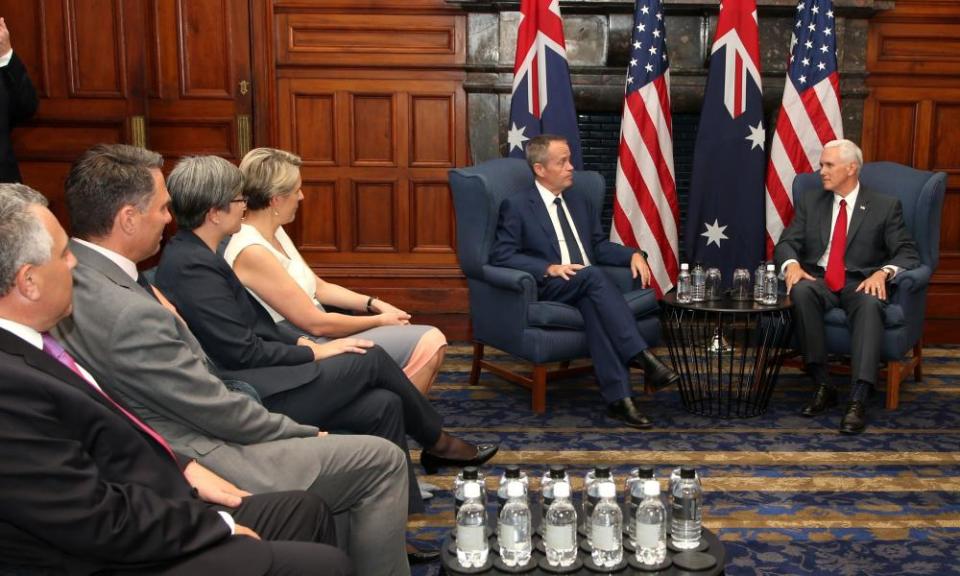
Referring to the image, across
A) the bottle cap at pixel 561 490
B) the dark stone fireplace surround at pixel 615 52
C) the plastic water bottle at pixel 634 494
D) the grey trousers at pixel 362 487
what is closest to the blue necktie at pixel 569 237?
the dark stone fireplace surround at pixel 615 52

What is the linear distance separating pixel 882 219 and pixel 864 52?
144 centimetres

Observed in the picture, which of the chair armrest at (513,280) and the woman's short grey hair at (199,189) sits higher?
the woman's short grey hair at (199,189)

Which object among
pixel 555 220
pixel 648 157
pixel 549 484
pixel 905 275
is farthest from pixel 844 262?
pixel 549 484

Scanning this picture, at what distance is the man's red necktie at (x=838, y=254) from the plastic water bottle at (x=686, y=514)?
2810mm

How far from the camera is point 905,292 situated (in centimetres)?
463

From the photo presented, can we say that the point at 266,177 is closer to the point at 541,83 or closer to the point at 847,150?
the point at 541,83

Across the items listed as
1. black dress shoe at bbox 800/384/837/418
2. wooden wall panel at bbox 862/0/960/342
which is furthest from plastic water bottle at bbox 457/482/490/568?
wooden wall panel at bbox 862/0/960/342

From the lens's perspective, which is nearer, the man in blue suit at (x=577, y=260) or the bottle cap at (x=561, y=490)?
the bottle cap at (x=561, y=490)

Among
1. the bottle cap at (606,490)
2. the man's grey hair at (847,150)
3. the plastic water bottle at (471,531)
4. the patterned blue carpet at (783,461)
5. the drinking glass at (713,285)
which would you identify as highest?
the man's grey hair at (847,150)

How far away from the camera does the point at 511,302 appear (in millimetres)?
4633

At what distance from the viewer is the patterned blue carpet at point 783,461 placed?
3.17 meters

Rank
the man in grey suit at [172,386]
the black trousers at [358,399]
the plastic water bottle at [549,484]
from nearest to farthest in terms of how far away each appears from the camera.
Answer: the man in grey suit at [172,386]
the plastic water bottle at [549,484]
the black trousers at [358,399]

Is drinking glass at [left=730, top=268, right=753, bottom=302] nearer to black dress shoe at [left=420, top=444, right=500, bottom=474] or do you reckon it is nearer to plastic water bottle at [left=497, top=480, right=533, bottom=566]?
black dress shoe at [left=420, top=444, right=500, bottom=474]

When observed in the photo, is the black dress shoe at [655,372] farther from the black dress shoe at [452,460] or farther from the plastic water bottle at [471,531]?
the plastic water bottle at [471,531]
